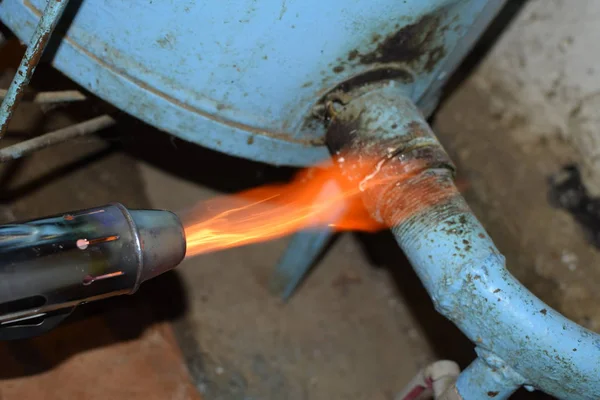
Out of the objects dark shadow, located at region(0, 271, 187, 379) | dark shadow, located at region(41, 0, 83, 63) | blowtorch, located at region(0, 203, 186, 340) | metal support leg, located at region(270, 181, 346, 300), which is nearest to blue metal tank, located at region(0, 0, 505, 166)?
dark shadow, located at region(41, 0, 83, 63)

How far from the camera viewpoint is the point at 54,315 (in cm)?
88

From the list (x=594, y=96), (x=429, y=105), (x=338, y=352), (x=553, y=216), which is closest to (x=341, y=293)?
(x=338, y=352)

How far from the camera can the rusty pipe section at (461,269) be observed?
3.08ft

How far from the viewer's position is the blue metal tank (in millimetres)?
994

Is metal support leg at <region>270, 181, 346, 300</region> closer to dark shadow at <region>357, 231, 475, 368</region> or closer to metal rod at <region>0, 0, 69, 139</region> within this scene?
dark shadow at <region>357, 231, 475, 368</region>

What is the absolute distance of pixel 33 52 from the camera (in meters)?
0.92

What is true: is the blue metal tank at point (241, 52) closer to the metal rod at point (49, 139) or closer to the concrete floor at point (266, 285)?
the metal rod at point (49, 139)

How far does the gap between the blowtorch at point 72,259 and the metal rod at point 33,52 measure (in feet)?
0.87

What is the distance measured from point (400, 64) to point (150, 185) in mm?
1252

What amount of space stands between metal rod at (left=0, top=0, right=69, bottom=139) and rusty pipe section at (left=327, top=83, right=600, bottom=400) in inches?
22.5

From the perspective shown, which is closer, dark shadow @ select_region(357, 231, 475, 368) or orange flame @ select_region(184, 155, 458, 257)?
orange flame @ select_region(184, 155, 458, 257)

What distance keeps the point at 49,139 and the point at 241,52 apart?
1.73 ft

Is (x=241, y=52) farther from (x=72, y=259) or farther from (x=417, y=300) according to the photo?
(x=417, y=300)

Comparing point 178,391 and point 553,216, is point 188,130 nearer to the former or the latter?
point 178,391
